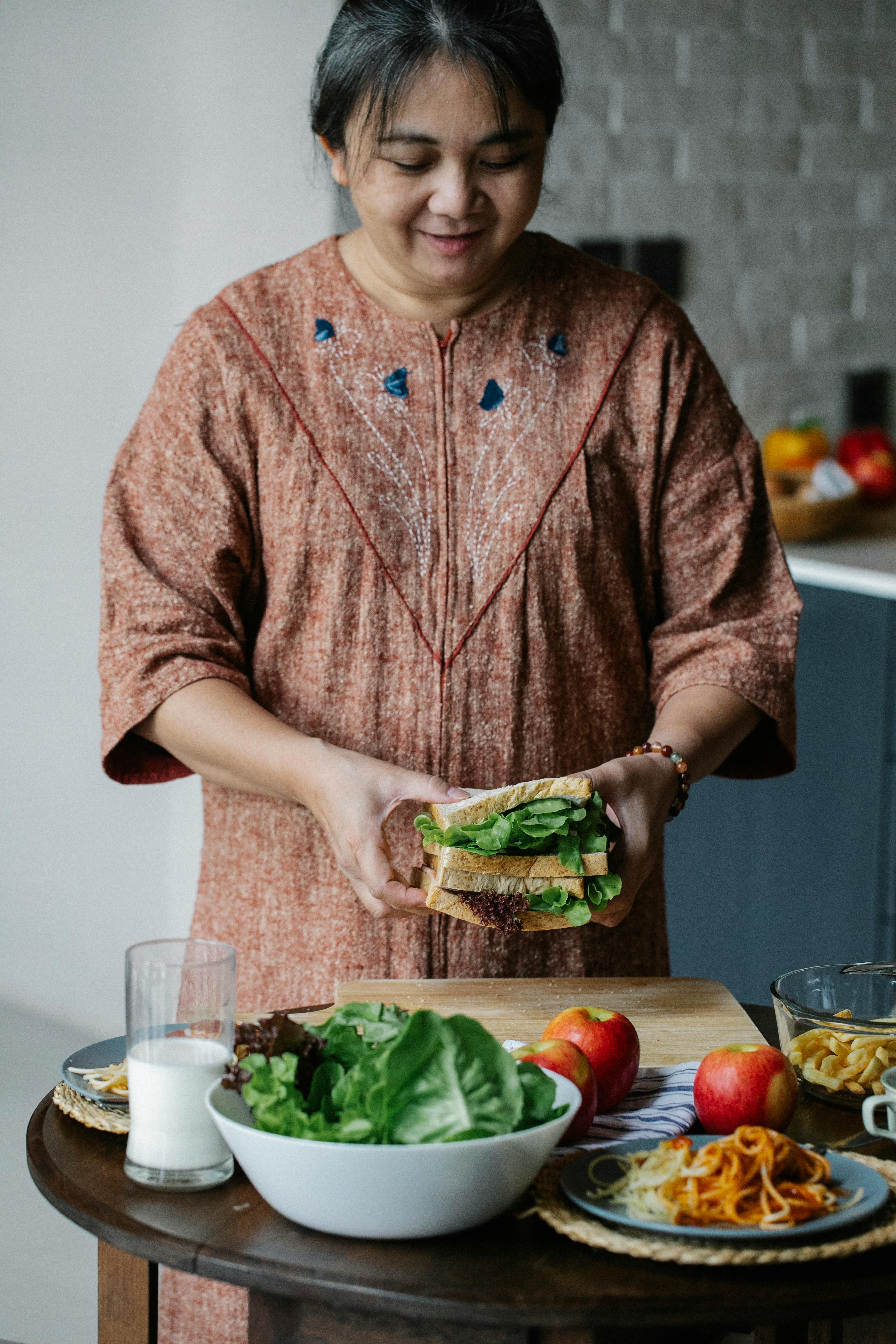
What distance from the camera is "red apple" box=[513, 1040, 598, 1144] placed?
1045 mm

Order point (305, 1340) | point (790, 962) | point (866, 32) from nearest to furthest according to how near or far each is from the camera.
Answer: point (305, 1340) → point (790, 962) → point (866, 32)

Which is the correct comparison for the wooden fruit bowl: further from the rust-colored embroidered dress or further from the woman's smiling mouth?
the woman's smiling mouth

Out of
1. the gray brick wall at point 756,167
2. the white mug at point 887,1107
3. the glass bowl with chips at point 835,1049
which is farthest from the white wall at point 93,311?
the white mug at point 887,1107

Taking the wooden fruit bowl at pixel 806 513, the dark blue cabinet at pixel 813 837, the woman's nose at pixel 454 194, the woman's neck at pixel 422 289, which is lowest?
the dark blue cabinet at pixel 813 837

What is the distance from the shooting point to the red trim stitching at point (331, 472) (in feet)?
5.14

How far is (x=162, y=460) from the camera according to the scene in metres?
1.58

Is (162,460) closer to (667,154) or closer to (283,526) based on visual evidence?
(283,526)

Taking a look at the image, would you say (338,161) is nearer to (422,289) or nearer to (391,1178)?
(422,289)

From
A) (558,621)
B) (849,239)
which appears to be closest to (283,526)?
(558,621)

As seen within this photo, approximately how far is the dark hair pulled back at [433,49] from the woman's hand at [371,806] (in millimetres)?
610

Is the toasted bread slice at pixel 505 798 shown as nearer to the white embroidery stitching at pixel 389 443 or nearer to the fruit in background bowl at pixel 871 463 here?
the white embroidery stitching at pixel 389 443

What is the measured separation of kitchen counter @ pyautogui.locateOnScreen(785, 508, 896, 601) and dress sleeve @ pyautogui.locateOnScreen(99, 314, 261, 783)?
5.45 ft

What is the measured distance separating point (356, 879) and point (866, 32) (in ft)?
10.8

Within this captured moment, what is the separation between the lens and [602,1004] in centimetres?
141
